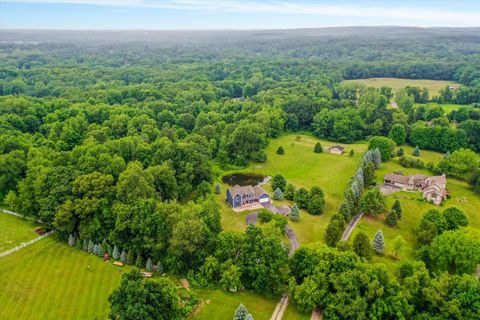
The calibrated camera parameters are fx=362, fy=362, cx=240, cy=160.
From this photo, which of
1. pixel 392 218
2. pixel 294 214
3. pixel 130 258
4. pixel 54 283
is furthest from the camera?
pixel 294 214

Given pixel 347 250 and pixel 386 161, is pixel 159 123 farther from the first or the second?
pixel 347 250

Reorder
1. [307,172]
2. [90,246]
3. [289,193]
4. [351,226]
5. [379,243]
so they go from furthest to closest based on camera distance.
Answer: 1. [307,172]
2. [289,193]
3. [351,226]
4. [379,243]
5. [90,246]

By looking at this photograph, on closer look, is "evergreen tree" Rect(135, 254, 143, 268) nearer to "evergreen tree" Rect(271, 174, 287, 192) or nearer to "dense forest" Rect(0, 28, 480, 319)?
"dense forest" Rect(0, 28, 480, 319)

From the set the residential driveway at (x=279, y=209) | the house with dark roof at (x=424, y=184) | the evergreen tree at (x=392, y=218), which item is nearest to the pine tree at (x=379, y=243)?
the evergreen tree at (x=392, y=218)

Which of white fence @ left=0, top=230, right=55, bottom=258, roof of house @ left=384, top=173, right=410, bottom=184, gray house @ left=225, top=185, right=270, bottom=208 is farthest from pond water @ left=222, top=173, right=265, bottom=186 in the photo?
white fence @ left=0, top=230, right=55, bottom=258

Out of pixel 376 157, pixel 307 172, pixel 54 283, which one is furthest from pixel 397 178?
pixel 54 283

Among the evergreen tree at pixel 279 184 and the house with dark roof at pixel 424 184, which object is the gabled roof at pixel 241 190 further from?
the house with dark roof at pixel 424 184

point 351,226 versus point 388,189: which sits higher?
point 351,226

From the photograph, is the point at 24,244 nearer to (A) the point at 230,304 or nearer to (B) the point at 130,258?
(B) the point at 130,258
